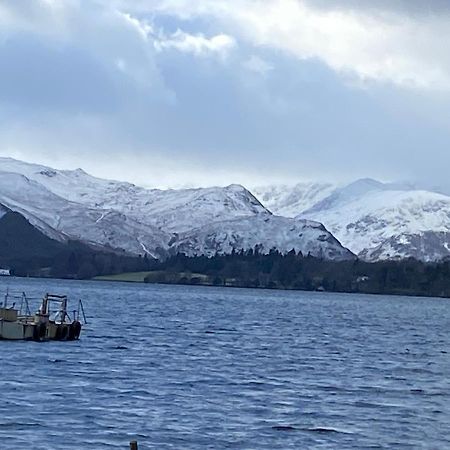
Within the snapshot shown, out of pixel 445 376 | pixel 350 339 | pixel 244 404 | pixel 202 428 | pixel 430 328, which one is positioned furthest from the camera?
pixel 430 328

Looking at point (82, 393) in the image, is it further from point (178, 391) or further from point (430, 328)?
point (430, 328)

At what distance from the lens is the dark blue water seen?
48.9 meters

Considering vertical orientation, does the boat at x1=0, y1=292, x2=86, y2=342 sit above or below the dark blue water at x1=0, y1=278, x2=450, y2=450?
above

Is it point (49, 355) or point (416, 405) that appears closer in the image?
point (416, 405)

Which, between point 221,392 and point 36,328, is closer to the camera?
point 221,392

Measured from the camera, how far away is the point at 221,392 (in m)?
63.4

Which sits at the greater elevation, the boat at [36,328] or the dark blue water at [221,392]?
the boat at [36,328]

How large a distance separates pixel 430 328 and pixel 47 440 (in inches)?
4571

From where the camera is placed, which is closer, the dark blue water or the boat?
the dark blue water

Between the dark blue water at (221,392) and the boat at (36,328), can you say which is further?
the boat at (36,328)

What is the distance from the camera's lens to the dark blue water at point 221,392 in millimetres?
48938

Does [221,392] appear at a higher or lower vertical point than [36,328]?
lower

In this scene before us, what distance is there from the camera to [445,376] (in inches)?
3142

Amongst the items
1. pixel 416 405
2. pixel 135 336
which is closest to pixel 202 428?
pixel 416 405
